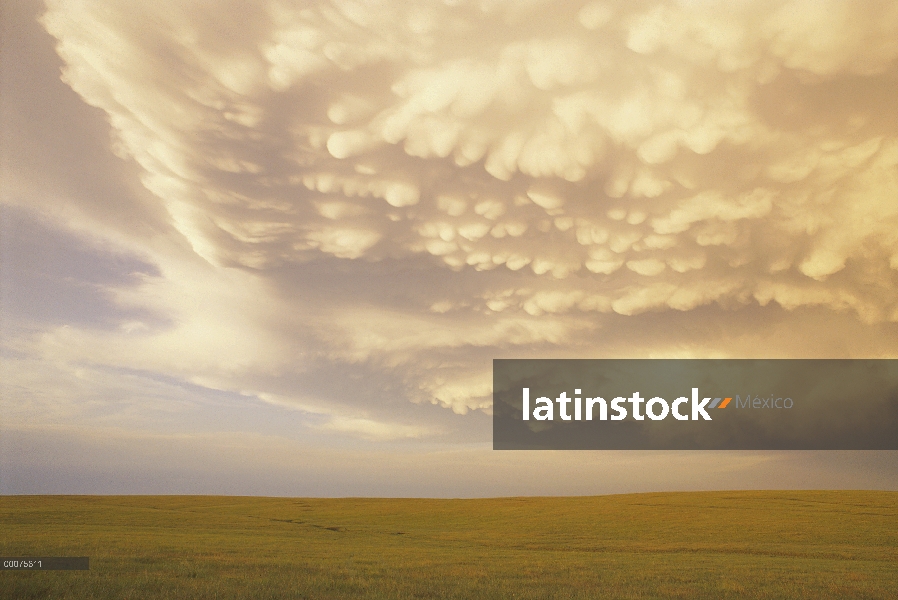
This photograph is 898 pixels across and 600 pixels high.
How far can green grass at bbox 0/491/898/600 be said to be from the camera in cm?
2002

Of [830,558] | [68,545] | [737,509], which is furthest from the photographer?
[737,509]

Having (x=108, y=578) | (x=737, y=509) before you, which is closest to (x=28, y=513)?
(x=108, y=578)

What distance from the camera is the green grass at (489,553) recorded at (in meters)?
20.0

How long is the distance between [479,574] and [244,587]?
32.8 ft

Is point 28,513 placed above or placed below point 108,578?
below

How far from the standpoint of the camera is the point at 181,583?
64.7 ft

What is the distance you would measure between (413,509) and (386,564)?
5237 centimetres

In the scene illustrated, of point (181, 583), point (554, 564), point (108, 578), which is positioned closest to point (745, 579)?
point (554, 564)

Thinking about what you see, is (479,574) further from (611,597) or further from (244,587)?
(244,587)

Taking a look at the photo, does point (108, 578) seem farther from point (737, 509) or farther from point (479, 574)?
point (737, 509)

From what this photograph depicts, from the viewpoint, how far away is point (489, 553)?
1391 inches

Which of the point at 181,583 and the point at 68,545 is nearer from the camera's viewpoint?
the point at 181,583

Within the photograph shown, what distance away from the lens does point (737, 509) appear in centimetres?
6719

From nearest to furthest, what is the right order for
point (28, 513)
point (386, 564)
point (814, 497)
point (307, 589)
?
point (307, 589) → point (386, 564) → point (28, 513) → point (814, 497)
